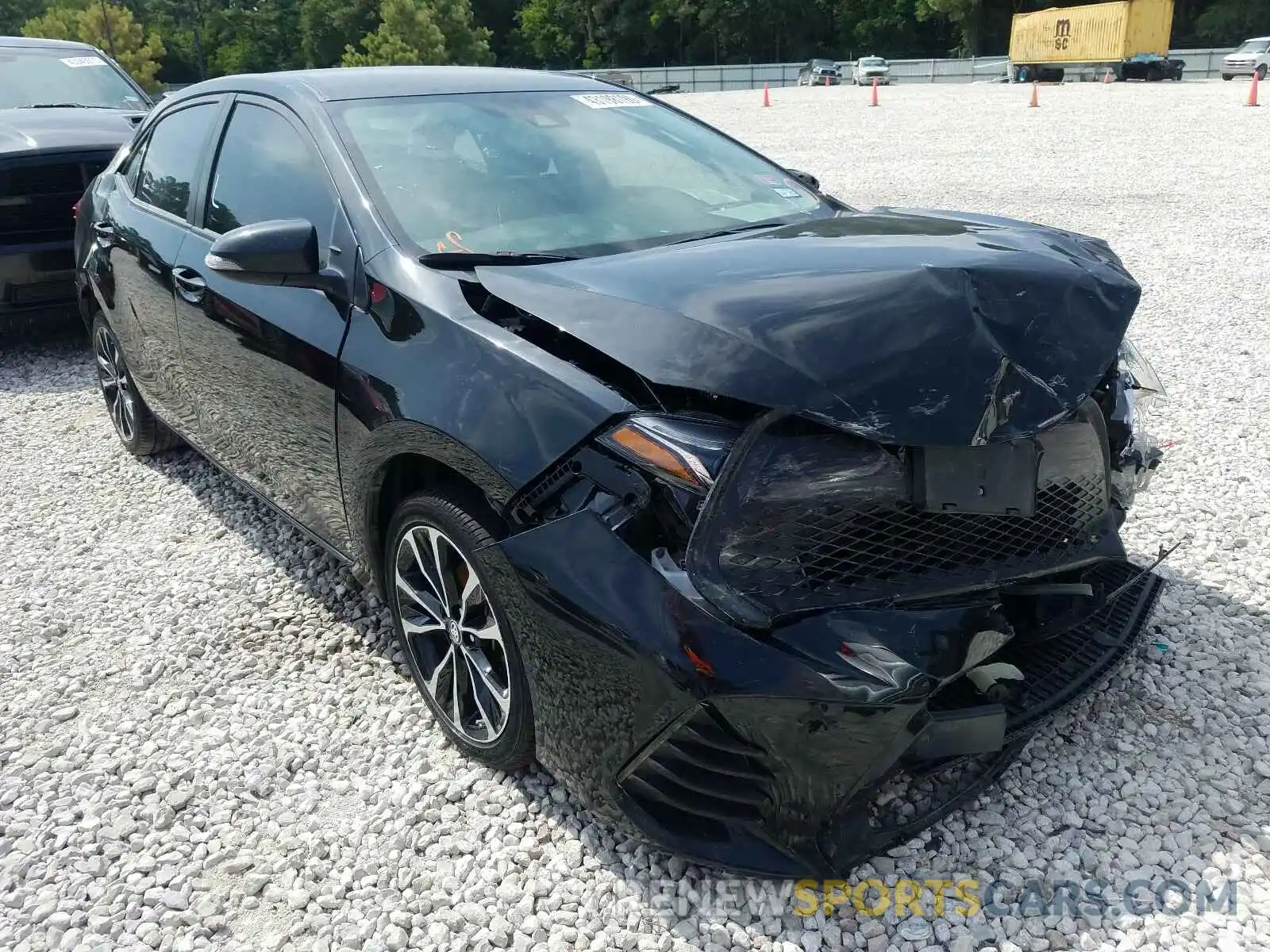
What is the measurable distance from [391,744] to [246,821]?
42 centimetres

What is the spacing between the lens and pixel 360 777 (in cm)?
270

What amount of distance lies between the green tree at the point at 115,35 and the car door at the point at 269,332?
5051 centimetres

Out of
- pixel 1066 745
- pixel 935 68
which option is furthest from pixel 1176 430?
pixel 935 68

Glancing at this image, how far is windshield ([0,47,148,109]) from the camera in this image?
24.6ft

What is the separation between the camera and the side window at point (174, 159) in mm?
3869

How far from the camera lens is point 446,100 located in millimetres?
3373

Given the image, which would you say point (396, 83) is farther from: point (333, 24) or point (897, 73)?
point (333, 24)

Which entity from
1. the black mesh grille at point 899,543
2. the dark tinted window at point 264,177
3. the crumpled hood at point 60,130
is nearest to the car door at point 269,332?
the dark tinted window at point 264,177

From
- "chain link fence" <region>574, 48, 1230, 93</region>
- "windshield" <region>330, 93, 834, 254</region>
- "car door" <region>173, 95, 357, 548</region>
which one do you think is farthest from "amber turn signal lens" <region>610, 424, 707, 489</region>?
"chain link fence" <region>574, 48, 1230, 93</region>

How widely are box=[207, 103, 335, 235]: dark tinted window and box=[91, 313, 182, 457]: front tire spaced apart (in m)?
1.46

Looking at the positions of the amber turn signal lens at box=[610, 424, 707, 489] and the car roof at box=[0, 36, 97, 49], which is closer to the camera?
the amber turn signal lens at box=[610, 424, 707, 489]

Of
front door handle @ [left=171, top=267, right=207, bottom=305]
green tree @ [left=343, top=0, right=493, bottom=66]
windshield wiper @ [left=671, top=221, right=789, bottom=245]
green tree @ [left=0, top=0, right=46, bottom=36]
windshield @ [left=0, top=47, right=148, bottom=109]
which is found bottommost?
front door handle @ [left=171, top=267, right=207, bottom=305]

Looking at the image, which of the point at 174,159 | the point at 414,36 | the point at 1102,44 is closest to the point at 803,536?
the point at 174,159

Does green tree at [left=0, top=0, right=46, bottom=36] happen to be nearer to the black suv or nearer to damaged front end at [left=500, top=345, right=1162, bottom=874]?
the black suv
